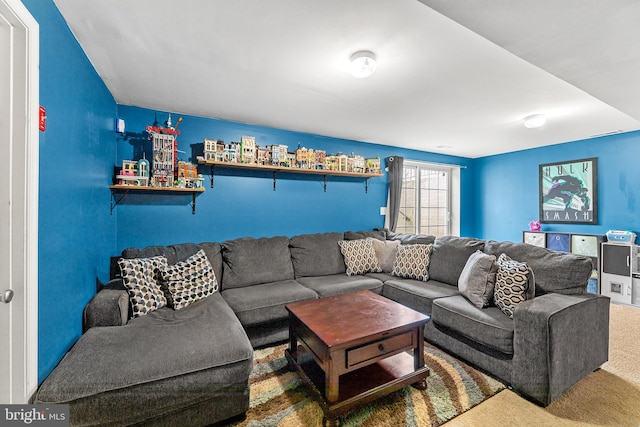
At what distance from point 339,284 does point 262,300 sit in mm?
834

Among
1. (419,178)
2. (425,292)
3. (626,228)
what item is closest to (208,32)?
(425,292)

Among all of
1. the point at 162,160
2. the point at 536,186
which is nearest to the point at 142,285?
the point at 162,160

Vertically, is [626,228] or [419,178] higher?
[419,178]

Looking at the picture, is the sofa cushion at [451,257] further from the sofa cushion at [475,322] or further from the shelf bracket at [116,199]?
the shelf bracket at [116,199]

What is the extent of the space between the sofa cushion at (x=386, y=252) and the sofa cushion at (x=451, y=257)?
489 millimetres

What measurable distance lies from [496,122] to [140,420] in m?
4.10

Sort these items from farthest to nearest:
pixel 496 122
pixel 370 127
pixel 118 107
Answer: pixel 370 127, pixel 496 122, pixel 118 107

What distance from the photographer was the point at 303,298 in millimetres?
2443

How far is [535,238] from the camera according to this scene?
435 cm

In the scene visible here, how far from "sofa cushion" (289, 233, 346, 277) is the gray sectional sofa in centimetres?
15

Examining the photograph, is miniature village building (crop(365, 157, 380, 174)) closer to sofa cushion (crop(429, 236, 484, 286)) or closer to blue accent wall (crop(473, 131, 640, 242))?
sofa cushion (crop(429, 236, 484, 286))

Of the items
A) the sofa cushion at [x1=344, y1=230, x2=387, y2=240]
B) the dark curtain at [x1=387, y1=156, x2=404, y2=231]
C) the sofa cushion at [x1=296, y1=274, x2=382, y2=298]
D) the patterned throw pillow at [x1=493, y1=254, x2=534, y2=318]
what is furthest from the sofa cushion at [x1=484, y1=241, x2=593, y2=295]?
the dark curtain at [x1=387, y1=156, x2=404, y2=231]

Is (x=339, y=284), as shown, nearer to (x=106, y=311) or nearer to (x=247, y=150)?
(x=247, y=150)

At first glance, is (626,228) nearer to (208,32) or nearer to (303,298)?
(303,298)
